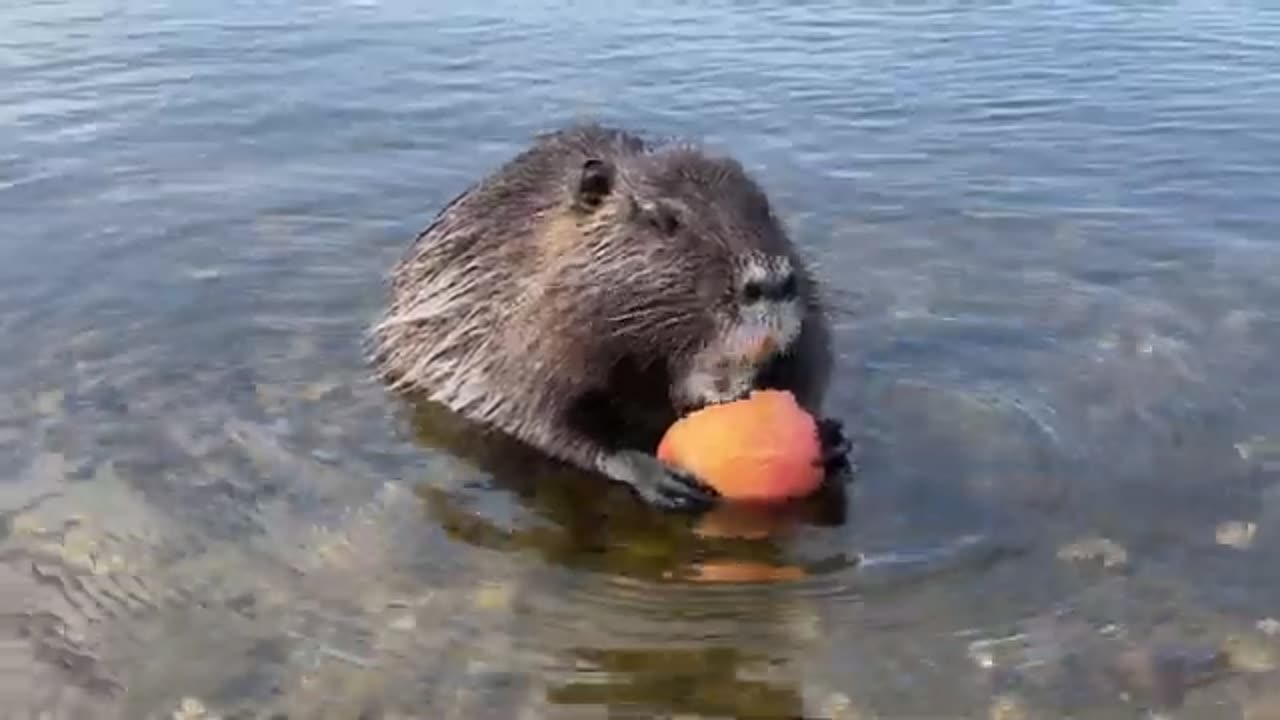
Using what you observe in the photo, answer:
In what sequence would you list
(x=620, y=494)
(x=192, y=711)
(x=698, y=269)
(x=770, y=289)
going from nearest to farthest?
(x=192, y=711) < (x=770, y=289) < (x=698, y=269) < (x=620, y=494)

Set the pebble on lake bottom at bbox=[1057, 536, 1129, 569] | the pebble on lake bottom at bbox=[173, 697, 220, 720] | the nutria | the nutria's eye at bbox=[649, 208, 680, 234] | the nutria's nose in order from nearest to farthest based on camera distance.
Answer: the pebble on lake bottom at bbox=[173, 697, 220, 720], the pebble on lake bottom at bbox=[1057, 536, 1129, 569], the nutria's nose, the nutria, the nutria's eye at bbox=[649, 208, 680, 234]

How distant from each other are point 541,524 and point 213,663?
3.21ft

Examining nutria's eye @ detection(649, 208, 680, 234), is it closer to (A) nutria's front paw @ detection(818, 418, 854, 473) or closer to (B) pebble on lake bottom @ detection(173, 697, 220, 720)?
(A) nutria's front paw @ detection(818, 418, 854, 473)

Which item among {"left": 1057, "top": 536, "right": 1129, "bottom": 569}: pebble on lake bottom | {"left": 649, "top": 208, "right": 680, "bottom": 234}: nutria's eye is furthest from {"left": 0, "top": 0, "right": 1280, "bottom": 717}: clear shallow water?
{"left": 649, "top": 208, "right": 680, "bottom": 234}: nutria's eye

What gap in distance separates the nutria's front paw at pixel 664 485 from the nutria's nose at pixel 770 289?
462 mm

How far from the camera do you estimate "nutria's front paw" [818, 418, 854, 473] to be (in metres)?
4.33

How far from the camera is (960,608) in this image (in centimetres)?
379

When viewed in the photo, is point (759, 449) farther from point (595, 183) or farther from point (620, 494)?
point (595, 183)

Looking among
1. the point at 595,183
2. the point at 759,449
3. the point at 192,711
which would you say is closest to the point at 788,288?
the point at 759,449

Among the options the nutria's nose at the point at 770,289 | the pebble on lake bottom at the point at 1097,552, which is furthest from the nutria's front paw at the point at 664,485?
the pebble on lake bottom at the point at 1097,552

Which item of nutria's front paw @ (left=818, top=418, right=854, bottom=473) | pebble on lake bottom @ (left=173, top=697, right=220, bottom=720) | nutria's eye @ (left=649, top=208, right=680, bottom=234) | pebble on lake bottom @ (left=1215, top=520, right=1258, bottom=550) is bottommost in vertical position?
pebble on lake bottom @ (left=173, top=697, right=220, bottom=720)

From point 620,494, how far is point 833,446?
56 cm

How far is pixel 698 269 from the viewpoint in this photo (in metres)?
4.30

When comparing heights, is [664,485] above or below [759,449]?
below
